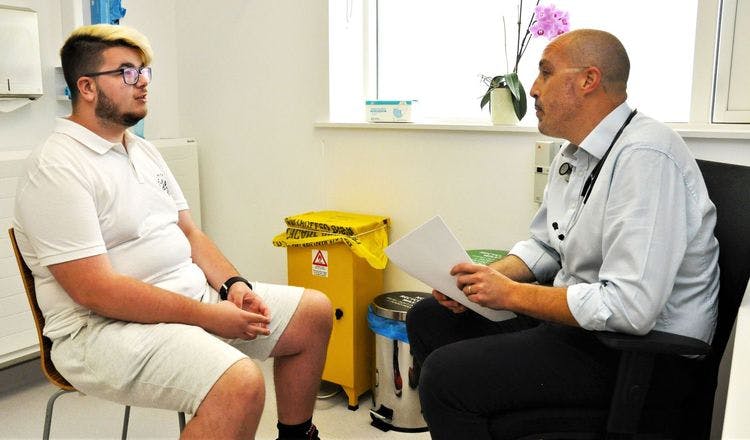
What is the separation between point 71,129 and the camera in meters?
1.67

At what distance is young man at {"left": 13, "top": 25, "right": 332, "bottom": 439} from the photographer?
1.51 metres

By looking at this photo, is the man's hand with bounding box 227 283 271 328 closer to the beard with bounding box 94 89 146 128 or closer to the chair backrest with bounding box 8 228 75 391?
the chair backrest with bounding box 8 228 75 391

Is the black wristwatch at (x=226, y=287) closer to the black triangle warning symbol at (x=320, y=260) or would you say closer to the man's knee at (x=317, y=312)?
the man's knee at (x=317, y=312)

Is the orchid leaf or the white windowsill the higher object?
the orchid leaf

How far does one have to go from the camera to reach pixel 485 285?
1516mm

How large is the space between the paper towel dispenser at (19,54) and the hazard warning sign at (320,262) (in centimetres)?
129

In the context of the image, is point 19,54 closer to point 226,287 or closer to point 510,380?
point 226,287

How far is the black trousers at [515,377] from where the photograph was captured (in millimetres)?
1373

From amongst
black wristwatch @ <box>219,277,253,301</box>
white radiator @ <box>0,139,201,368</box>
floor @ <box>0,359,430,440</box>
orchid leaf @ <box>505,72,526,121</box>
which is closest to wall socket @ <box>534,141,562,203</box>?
orchid leaf @ <box>505,72,526,121</box>

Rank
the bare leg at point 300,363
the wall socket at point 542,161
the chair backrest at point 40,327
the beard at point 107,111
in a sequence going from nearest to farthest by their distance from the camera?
1. the chair backrest at point 40,327
2. the beard at point 107,111
3. the bare leg at point 300,363
4. the wall socket at point 542,161

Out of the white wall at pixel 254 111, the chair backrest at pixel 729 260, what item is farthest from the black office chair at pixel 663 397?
the white wall at pixel 254 111

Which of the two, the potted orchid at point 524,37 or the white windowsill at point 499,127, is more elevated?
the potted orchid at point 524,37

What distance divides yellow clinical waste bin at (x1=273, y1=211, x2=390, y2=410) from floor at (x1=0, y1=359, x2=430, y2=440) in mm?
111

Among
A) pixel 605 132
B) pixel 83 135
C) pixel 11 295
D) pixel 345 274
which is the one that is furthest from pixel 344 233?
pixel 11 295
